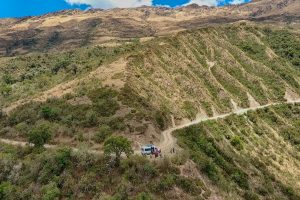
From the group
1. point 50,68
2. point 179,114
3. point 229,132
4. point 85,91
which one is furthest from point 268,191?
point 50,68

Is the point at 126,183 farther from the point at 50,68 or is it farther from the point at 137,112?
the point at 50,68

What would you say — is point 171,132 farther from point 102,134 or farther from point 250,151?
point 250,151

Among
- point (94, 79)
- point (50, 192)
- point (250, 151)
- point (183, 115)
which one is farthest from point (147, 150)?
point (94, 79)

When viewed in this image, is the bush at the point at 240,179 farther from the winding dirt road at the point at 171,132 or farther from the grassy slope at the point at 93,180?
the winding dirt road at the point at 171,132

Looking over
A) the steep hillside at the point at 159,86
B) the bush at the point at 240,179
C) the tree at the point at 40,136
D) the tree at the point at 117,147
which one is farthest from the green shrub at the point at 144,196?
the tree at the point at 40,136

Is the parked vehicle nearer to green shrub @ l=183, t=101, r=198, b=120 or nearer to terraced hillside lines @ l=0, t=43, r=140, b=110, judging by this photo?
green shrub @ l=183, t=101, r=198, b=120

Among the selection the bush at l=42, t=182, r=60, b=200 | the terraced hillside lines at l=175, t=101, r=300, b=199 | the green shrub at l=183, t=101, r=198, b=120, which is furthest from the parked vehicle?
the green shrub at l=183, t=101, r=198, b=120
